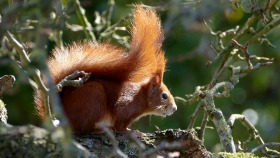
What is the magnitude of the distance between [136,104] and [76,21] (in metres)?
2.35

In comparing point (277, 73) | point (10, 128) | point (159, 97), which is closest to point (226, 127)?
point (159, 97)

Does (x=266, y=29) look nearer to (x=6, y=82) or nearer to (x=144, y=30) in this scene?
(x=144, y=30)

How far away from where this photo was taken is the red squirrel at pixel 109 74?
2.85 m

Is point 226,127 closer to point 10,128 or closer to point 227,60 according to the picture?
point 227,60

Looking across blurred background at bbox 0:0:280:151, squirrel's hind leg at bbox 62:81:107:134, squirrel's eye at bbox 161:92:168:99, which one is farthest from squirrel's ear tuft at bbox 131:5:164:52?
blurred background at bbox 0:0:280:151

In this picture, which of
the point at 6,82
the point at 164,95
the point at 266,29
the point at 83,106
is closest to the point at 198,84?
the point at 164,95

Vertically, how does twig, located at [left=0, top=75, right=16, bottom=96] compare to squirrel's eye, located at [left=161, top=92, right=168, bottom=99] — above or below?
above

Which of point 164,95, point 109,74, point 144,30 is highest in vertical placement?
point 144,30

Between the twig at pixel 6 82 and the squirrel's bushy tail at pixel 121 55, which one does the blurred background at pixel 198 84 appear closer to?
the squirrel's bushy tail at pixel 121 55

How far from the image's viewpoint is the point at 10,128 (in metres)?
1.77

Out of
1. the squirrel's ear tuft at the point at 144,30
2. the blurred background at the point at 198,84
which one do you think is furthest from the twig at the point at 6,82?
the blurred background at the point at 198,84

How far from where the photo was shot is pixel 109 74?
3000mm

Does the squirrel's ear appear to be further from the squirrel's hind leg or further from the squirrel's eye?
the squirrel's hind leg

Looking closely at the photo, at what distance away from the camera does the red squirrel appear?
2846 mm
